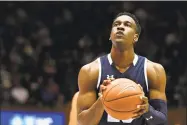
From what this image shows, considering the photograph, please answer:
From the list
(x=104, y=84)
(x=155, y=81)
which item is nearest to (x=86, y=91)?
(x=104, y=84)

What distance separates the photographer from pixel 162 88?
14.8 feet

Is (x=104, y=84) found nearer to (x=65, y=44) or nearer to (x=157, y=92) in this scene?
(x=157, y=92)

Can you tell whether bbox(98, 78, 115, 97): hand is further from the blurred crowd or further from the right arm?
the blurred crowd

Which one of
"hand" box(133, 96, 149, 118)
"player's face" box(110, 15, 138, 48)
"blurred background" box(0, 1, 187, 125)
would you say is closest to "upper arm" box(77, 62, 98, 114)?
"player's face" box(110, 15, 138, 48)

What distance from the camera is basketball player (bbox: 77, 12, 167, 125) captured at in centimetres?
434

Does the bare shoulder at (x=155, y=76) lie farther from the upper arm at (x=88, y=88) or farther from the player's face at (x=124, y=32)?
the upper arm at (x=88, y=88)

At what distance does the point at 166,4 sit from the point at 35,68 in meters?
3.20

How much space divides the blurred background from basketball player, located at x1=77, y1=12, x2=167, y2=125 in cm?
500

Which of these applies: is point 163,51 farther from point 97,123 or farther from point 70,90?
point 97,123

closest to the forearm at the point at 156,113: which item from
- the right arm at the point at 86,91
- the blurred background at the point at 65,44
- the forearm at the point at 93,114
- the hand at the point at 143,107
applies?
the hand at the point at 143,107

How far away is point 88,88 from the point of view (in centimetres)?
447

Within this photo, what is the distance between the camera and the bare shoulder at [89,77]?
4461mm

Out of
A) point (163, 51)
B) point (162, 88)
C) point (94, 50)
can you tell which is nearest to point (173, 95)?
point (163, 51)

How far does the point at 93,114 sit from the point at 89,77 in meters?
0.38
